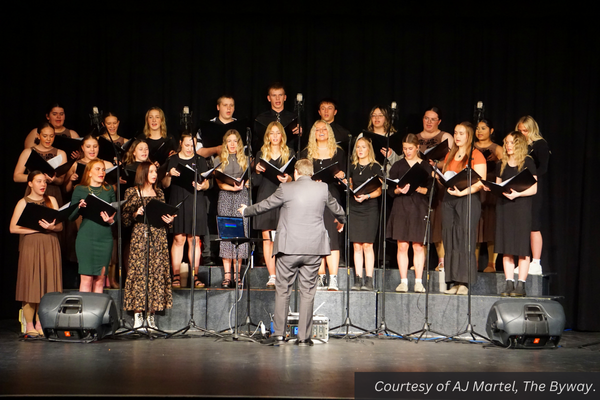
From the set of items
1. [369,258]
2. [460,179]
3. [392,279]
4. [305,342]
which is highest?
[460,179]

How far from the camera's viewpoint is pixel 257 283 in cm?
650

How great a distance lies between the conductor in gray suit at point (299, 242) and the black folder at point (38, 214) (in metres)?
1.53

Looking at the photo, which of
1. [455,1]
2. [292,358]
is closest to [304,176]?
[292,358]

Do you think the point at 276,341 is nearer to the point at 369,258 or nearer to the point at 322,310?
the point at 322,310

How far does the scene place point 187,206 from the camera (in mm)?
6258

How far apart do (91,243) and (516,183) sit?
3725 mm

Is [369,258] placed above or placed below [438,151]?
Result: below

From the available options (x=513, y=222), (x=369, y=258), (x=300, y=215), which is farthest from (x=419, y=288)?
(x=300, y=215)

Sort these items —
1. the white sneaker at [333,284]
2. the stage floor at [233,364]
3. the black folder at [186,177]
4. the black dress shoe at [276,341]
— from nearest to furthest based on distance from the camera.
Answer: the stage floor at [233,364]
the black dress shoe at [276,341]
the black folder at [186,177]
the white sneaker at [333,284]

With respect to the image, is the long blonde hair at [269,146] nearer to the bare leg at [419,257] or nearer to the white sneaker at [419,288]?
the bare leg at [419,257]

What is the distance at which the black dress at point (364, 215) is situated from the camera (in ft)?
20.2

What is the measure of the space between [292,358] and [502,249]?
94.4 inches

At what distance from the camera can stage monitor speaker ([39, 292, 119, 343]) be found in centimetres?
507

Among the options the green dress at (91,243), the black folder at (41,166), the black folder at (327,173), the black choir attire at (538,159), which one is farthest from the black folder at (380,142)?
the black folder at (41,166)
